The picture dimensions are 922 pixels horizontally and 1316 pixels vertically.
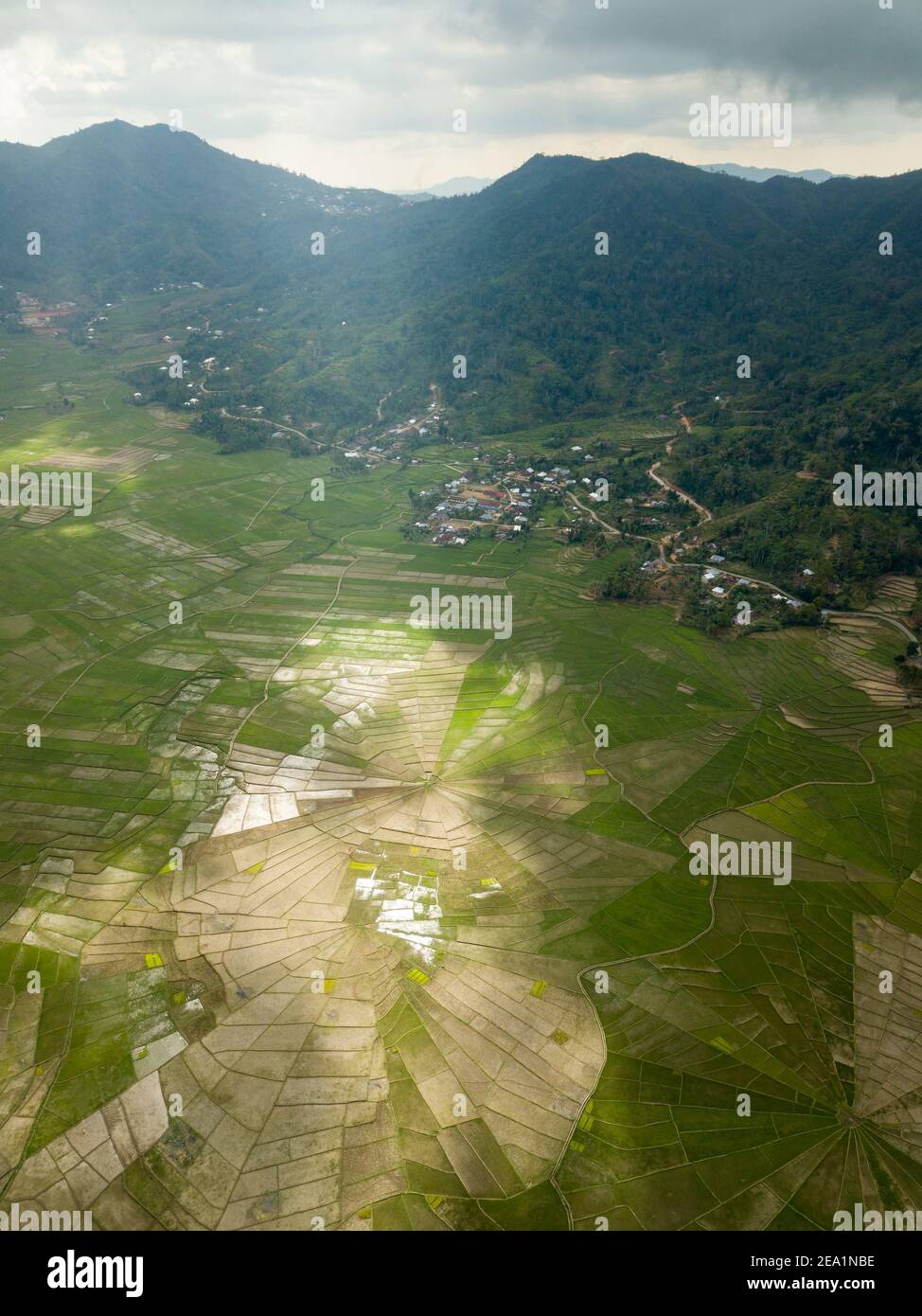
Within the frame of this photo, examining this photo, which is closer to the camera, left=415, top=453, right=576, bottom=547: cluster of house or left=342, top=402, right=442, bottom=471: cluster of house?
left=415, top=453, right=576, bottom=547: cluster of house

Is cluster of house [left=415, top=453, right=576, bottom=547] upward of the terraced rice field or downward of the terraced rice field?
upward

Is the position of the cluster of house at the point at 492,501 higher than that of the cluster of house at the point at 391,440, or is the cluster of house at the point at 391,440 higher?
→ the cluster of house at the point at 391,440

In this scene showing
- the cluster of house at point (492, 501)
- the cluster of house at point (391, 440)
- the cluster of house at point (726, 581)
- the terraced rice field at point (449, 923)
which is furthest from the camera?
the cluster of house at point (391, 440)

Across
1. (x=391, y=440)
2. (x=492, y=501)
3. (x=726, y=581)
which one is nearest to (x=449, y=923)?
(x=726, y=581)

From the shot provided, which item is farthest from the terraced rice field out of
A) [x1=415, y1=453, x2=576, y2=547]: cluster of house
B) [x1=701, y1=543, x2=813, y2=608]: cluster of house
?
[x1=415, y1=453, x2=576, y2=547]: cluster of house

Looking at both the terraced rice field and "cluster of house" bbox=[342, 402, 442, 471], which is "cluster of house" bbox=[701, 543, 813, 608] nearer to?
the terraced rice field

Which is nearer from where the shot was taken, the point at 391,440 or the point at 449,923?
the point at 449,923

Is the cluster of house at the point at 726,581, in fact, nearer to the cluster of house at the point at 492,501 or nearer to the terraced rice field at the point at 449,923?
the terraced rice field at the point at 449,923

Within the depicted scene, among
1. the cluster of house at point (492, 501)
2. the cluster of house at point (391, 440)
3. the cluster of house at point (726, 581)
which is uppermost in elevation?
the cluster of house at point (391, 440)

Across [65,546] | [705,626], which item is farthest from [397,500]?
[705,626]

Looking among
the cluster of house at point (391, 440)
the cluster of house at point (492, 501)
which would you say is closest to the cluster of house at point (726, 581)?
the cluster of house at point (492, 501)

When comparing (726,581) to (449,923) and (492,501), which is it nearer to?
(492,501)
